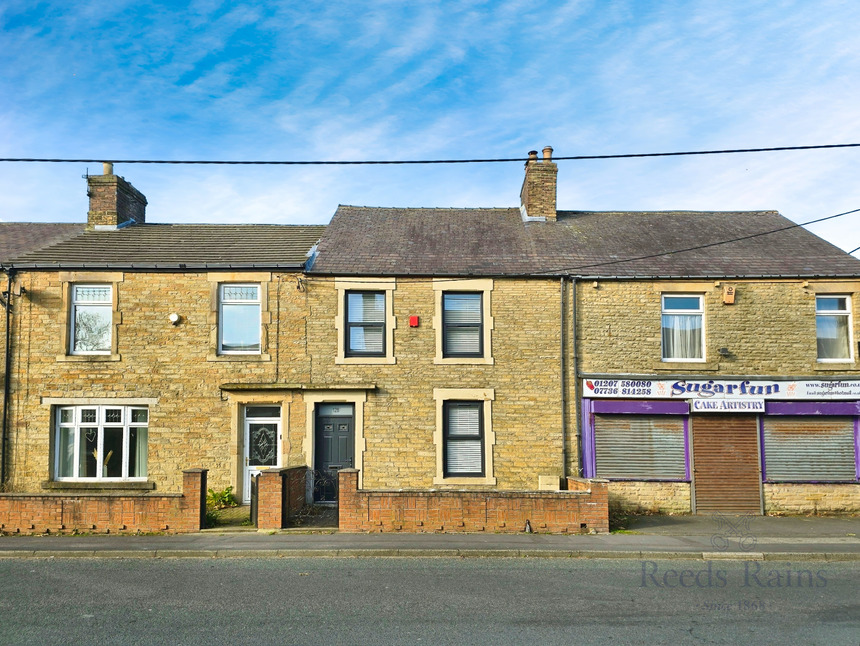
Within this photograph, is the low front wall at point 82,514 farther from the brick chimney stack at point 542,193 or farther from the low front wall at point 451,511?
the brick chimney stack at point 542,193

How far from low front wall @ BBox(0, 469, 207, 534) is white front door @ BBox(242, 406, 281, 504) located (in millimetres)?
3415

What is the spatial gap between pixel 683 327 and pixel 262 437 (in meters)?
9.99

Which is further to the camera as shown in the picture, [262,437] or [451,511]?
[262,437]

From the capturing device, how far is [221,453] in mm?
15555

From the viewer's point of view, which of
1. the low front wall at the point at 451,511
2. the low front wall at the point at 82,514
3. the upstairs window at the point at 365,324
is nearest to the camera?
the low front wall at the point at 82,514

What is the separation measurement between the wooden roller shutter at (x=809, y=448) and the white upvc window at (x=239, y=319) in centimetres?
1177

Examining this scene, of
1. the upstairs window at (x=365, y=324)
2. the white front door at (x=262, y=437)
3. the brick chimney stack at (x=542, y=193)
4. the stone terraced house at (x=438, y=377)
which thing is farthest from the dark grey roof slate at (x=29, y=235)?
the brick chimney stack at (x=542, y=193)

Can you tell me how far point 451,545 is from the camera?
454 inches

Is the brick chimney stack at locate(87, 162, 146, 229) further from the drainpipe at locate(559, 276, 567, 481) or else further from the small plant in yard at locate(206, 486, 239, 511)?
the drainpipe at locate(559, 276, 567, 481)

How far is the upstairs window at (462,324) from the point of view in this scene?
16.3 meters

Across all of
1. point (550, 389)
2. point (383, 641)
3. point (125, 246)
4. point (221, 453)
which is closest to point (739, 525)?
point (550, 389)

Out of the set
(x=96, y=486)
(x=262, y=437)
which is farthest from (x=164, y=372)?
(x=96, y=486)

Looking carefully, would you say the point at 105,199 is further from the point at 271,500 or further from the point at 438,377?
the point at 271,500

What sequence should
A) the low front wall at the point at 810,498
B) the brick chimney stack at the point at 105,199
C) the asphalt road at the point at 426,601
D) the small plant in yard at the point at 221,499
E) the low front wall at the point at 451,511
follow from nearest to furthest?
the asphalt road at the point at 426,601 < the low front wall at the point at 451,511 < the small plant in yard at the point at 221,499 < the low front wall at the point at 810,498 < the brick chimney stack at the point at 105,199
